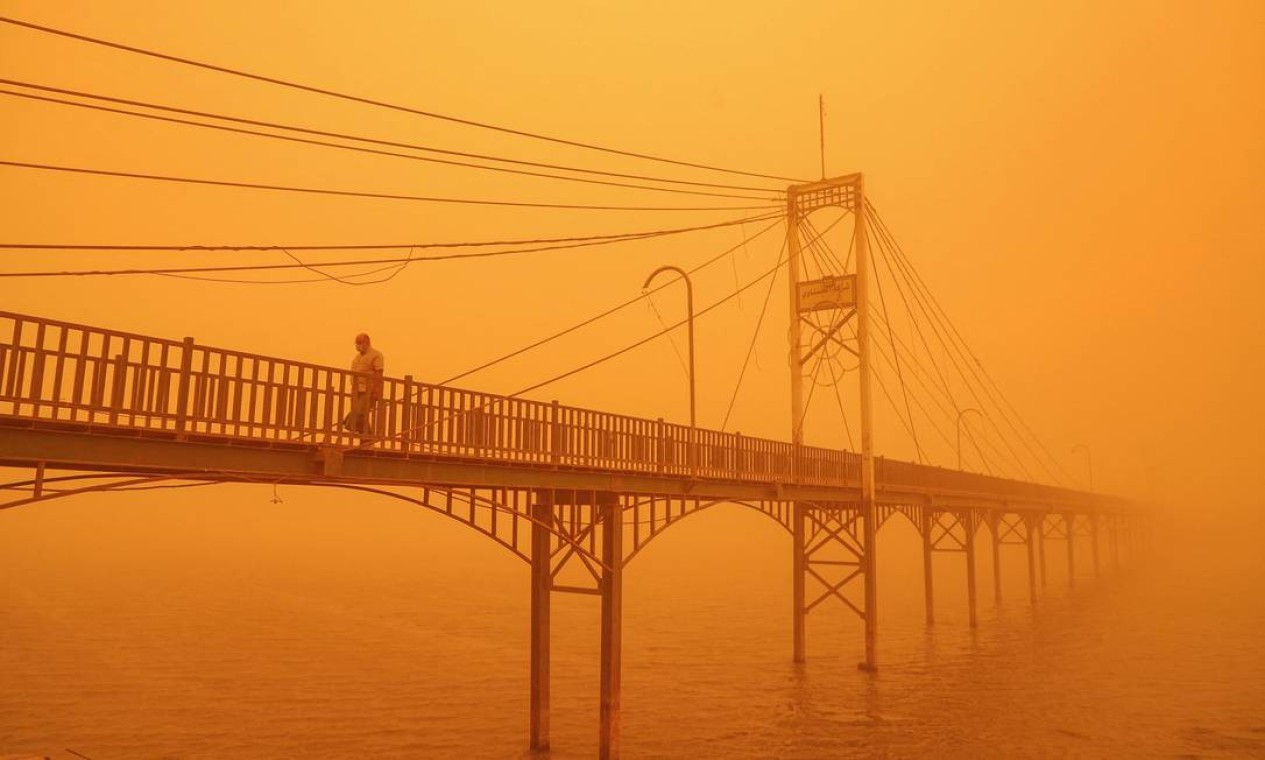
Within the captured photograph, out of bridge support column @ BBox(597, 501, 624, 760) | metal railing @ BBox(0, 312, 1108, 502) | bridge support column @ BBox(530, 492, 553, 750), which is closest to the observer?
metal railing @ BBox(0, 312, 1108, 502)

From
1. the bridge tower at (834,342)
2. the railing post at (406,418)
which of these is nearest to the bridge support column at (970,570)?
the bridge tower at (834,342)

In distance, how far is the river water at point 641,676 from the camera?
72.2 ft

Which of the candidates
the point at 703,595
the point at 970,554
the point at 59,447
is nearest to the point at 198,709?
the point at 59,447

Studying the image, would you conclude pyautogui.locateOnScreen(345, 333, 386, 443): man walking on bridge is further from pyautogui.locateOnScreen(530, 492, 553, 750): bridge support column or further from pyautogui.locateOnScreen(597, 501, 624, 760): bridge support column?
pyautogui.locateOnScreen(597, 501, 624, 760): bridge support column

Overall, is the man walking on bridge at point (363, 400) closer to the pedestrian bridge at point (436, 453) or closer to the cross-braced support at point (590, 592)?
the pedestrian bridge at point (436, 453)

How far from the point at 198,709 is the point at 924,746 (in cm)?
2113

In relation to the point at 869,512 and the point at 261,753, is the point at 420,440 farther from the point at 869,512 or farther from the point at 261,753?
the point at 869,512

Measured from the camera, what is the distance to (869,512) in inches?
1208

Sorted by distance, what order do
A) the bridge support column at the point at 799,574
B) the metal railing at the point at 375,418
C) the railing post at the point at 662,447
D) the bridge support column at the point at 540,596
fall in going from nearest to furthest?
the metal railing at the point at 375,418 < the bridge support column at the point at 540,596 < the railing post at the point at 662,447 < the bridge support column at the point at 799,574

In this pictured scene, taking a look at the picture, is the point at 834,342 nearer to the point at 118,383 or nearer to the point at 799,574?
the point at 799,574

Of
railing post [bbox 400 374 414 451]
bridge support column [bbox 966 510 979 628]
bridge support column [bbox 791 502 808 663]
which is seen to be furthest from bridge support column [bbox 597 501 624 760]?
bridge support column [bbox 966 510 979 628]

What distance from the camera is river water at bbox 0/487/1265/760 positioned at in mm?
22016

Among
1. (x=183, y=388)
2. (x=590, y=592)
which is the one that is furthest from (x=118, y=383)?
(x=590, y=592)

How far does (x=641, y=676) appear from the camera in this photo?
3091 centimetres
